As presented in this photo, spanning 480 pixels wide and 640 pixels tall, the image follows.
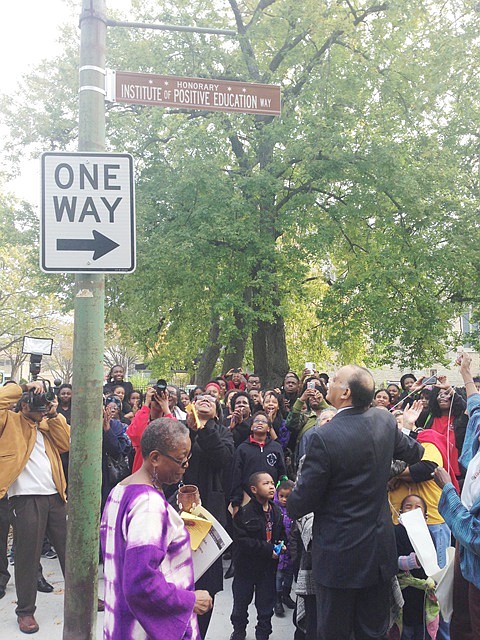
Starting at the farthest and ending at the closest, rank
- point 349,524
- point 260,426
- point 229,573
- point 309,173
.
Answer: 1. point 309,173
2. point 229,573
3. point 260,426
4. point 349,524

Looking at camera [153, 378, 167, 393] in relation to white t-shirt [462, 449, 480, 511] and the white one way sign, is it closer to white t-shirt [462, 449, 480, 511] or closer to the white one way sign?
the white one way sign

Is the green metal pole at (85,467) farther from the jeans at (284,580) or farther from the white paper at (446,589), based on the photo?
the jeans at (284,580)

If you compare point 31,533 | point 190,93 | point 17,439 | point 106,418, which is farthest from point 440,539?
point 190,93

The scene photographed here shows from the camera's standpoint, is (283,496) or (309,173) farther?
(309,173)

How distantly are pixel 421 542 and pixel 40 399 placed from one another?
11.1 feet

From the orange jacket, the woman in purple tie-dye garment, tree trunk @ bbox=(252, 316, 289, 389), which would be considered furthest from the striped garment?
tree trunk @ bbox=(252, 316, 289, 389)

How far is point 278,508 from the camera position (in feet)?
18.9

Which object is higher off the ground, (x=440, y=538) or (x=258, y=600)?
(x=440, y=538)

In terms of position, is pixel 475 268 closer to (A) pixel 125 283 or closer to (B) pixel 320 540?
(A) pixel 125 283

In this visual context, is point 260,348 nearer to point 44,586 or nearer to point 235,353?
point 235,353

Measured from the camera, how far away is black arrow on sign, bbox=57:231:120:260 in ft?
13.0

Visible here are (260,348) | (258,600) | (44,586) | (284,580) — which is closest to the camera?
(258,600)

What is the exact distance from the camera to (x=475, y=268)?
14422mm

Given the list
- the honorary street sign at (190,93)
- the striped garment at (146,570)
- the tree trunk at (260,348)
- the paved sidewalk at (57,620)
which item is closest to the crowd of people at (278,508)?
the striped garment at (146,570)
